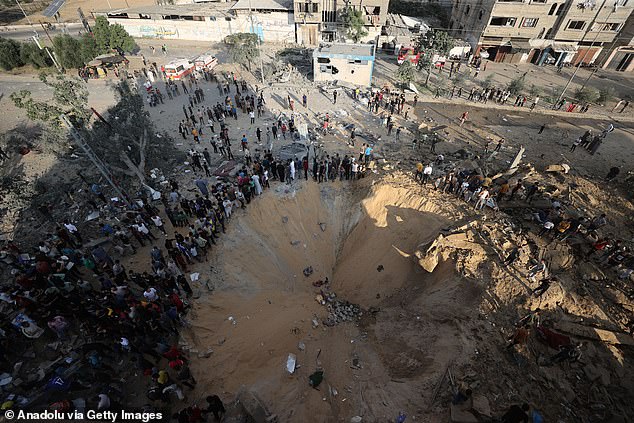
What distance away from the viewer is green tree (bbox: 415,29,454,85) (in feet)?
85.9

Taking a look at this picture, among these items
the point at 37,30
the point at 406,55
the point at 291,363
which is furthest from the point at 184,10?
the point at 291,363

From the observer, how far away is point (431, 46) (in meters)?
27.2

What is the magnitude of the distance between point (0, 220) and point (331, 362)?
15.5 metres

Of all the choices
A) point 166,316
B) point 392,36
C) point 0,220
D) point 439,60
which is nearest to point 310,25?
point 392,36

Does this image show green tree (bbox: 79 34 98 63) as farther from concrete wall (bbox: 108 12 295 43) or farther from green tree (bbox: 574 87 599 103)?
green tree (bbox: 574 87 599 103)

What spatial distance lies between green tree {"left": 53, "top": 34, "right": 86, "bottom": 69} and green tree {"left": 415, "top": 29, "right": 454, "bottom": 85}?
101 ft

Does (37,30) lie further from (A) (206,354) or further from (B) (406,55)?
(A) (206,354)

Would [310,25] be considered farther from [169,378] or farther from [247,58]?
[169,378]

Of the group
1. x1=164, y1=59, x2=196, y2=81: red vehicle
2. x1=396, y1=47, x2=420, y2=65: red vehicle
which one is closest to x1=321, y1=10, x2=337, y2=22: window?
x1=396, y1=47, x2=420, y2=65: red vehicle

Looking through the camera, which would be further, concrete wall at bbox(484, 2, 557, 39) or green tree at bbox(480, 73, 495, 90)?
concrete wall at bbox(484, 2, 557, 39)

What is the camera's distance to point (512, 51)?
3209 cm

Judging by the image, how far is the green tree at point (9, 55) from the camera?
2659 cm

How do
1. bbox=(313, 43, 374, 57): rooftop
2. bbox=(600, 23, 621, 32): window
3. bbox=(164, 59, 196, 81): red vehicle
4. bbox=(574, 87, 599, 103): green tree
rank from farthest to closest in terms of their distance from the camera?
bbox=(600, 23, 621, 32): window → bbox=(313, 43, 374, 57): rooftop → bbox=(164, 59, 196, 81): red vehicle → bbox=(574, 87, 599, 103): green tree

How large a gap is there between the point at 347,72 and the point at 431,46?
8125 mm
